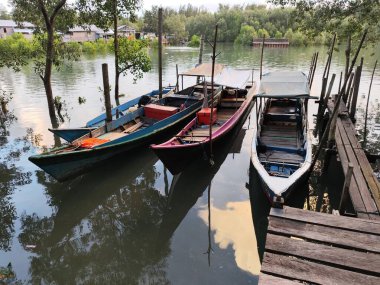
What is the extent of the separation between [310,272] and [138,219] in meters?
5.09

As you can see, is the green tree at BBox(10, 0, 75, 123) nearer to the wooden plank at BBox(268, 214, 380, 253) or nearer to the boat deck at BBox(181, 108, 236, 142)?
the boat deck at BBox(181, 108, 236, 142)

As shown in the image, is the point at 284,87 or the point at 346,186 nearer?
the point at 346,186

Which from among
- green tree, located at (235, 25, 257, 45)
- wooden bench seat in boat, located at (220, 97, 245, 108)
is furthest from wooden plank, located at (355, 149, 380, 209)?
green tree, located at (235, 25, 257, 45)

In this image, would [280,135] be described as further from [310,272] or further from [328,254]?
[310,272]

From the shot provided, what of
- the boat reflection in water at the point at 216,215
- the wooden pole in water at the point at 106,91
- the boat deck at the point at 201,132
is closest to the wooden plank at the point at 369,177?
the boat reflection in water at the point at 216,215

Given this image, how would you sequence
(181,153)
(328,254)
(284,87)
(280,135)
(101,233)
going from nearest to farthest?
(328,254), (101,233), (181,153), (284,87), (280,135)

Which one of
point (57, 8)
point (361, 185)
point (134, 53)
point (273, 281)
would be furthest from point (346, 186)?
point (134, 53)

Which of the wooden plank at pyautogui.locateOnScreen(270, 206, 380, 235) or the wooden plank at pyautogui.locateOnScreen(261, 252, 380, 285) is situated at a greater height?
the wooden plank at pyautogui.locateOnScreen(270, 206, 380, 235)

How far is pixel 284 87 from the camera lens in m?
11.3

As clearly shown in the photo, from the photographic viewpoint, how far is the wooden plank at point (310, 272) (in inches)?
165

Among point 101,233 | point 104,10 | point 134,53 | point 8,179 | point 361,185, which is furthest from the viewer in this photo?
point 134,53

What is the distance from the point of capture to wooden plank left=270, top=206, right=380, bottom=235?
5.11m

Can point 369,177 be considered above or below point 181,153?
above

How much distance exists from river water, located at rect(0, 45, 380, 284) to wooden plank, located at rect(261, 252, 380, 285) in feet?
6.59
